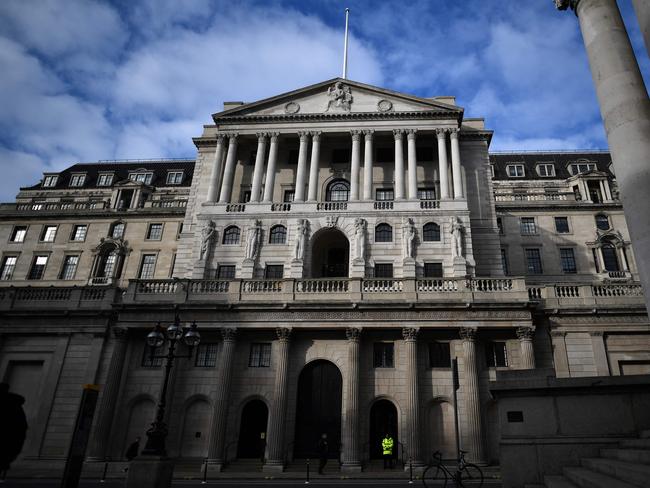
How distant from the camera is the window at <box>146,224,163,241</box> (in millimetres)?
51656

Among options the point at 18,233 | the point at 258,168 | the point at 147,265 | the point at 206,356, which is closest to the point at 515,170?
the point at 258,168

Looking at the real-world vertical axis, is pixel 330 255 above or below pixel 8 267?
below

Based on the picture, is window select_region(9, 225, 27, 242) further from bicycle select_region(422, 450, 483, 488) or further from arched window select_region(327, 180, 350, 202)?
bicycle select_region(422, 450, 483, 488)

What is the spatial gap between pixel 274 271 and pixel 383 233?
28.9ft

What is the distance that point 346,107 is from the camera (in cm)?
4131

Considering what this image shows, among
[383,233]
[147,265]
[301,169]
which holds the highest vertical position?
[301,169]

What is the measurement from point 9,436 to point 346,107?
38.8 m

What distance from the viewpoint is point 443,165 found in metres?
38.1

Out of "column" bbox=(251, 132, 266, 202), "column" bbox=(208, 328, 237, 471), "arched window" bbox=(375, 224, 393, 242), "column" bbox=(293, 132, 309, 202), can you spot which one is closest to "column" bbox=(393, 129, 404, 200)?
"arched window" bbox=(375, 224, 393, 242)

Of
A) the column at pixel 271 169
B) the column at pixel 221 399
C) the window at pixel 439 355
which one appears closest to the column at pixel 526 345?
the window at pixel 439 355

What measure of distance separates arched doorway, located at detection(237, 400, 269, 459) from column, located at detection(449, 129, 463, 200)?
21.1 metres

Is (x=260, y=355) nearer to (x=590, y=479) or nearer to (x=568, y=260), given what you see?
(x=590, y=479)

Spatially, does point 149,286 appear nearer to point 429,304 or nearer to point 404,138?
point 429,304

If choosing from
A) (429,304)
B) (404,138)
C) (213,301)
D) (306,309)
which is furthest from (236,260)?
(404,138)
